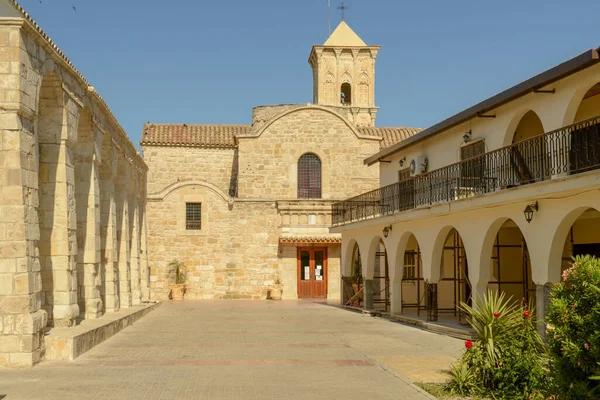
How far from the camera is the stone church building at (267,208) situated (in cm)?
3412

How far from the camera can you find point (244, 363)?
1339cm

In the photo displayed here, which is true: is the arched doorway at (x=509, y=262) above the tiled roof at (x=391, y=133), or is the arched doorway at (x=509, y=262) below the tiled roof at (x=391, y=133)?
below

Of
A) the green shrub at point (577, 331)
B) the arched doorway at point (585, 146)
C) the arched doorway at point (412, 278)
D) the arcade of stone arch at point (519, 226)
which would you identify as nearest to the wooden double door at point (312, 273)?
the arched doorway at point (412, 278)

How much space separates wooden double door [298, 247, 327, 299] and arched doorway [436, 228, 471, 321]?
33.8 ft

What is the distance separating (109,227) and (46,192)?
5759 millimetres

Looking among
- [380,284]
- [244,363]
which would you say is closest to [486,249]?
[244,363]

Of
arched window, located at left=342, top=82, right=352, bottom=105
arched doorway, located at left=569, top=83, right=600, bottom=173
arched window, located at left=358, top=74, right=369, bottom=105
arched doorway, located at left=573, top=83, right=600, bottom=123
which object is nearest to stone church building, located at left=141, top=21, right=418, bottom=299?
arched window, located at left=358, top=74, right=369, bottom=105

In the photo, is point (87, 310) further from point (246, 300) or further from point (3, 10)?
point (246, 300)

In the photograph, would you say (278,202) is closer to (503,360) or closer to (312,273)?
(312,273)

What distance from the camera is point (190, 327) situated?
67.1ft

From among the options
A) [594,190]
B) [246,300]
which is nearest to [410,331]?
[594,190]

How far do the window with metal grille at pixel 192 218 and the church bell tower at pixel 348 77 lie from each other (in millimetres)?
20331

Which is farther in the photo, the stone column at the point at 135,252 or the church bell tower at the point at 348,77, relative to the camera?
the church bell tower at the point at 348,77

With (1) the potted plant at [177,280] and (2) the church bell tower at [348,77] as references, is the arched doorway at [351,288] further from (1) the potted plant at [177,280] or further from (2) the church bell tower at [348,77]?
(2) the church bell tower at [348,77]
